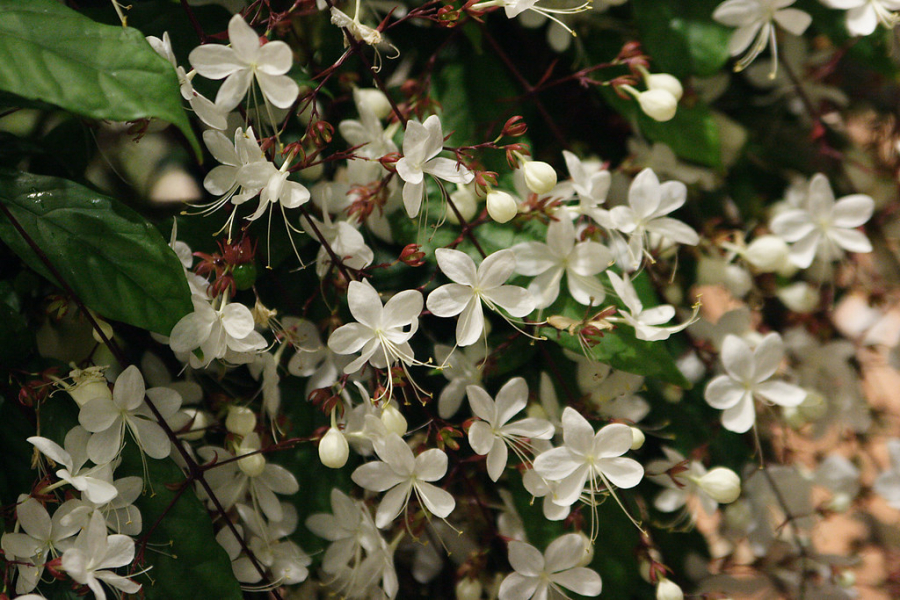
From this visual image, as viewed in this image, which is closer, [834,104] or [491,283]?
[491,283]

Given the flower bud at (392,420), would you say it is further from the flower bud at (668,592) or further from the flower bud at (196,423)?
the flower bud at (668,592)

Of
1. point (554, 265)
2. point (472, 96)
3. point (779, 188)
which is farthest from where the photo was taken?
point (779, 188)

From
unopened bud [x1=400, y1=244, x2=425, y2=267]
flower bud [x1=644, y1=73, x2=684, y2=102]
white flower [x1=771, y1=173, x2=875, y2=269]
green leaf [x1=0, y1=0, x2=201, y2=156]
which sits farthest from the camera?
white flower [x1=771, y1=173, x2=875, y2=269]

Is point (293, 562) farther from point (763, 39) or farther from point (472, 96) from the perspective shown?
point (763, 39)

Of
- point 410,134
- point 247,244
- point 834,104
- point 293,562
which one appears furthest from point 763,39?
point 293,562

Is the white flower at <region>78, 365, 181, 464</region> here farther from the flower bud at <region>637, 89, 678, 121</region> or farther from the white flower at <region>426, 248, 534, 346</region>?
the flower bud at <region>637, 89, 678, 121</region>

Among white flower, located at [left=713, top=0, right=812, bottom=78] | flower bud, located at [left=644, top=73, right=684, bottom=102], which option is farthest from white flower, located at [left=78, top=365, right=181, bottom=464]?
white flower, located at [left=713, top=0, right=812, bottom=78]

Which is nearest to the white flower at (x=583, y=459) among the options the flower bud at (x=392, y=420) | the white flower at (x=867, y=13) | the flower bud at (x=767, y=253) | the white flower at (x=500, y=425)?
the white flower at (x=500, y=425)
